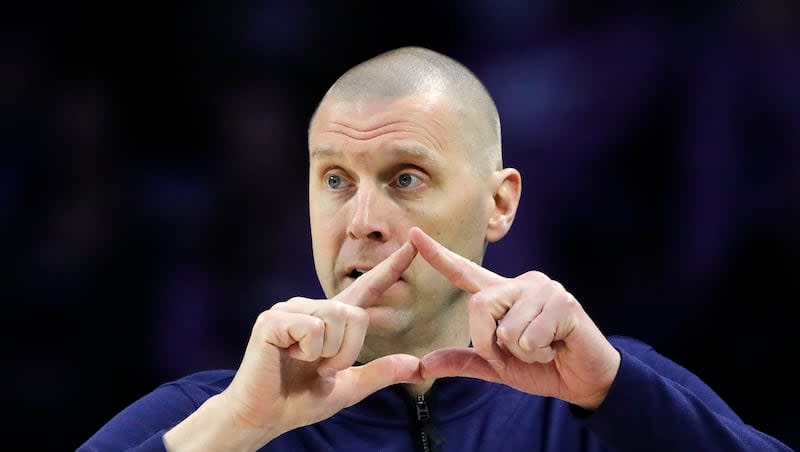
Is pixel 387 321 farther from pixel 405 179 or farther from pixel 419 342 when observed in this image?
pixel 405 179

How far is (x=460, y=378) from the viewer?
→ 6.40ft

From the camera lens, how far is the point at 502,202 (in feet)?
7.13

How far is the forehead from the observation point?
195 cm

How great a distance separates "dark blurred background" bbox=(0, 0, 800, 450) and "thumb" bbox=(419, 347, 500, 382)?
1.01 metres

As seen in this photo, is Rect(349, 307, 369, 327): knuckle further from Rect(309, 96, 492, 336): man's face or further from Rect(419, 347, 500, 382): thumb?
Rect(309, 96, 492, 336): man's face

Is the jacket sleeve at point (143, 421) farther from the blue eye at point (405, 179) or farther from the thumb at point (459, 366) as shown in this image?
the blue eye at point (405, 179)

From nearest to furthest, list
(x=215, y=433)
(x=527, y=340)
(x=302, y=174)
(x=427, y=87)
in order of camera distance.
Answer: (x=527, y=340), (x=215, y=433), (x=427, y=87), (x=302, y=174)

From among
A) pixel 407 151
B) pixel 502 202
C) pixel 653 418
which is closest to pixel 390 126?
pixel 407 151

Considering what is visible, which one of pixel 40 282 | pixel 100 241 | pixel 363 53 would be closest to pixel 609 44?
pixel 363 53

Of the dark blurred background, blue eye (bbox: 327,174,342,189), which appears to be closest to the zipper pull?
blue eye (bbox: 327,174,342,189)

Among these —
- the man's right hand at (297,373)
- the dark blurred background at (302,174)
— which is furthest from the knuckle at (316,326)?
the dark blurred background at (302,174)

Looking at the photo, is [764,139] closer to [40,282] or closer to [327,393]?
[327,393]

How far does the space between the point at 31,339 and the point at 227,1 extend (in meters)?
1.01

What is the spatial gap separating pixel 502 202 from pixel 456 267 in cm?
56
